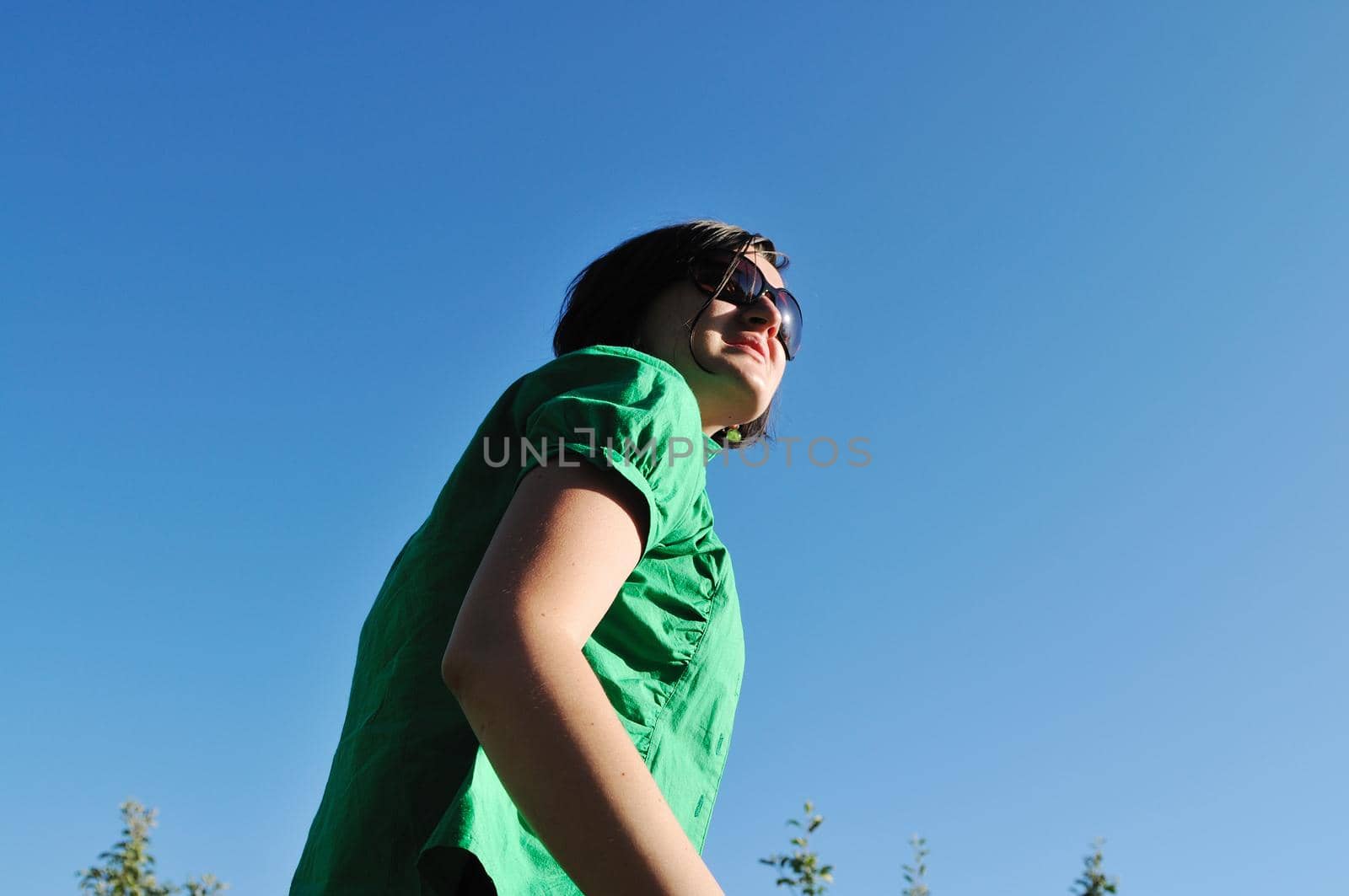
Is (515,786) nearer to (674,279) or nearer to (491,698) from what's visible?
(491,698)

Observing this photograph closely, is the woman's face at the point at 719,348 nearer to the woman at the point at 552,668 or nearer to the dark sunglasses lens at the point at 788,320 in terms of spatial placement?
the dark sunglasses lens at the point at 788,320

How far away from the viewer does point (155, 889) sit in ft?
43.6

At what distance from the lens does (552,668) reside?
3.37ft

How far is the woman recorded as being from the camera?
99 cm

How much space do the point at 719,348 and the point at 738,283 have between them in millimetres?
229

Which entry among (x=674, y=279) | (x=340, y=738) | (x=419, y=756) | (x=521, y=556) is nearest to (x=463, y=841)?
(x=419, y=756)

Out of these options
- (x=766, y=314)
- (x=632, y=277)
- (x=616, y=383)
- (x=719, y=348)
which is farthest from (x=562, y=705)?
(x=632, y=277)

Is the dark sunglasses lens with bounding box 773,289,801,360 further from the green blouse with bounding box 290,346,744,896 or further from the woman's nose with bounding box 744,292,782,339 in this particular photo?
the green blouse with bounding box 290,346,744,896

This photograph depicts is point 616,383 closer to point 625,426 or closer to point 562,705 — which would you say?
point 625,426

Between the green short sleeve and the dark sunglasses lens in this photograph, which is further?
the dark sunglasses lens

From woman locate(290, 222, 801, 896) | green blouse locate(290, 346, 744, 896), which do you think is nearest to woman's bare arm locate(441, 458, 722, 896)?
woman locate(290, 222, 801, 896)

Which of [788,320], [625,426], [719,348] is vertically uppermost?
→ [788,320]

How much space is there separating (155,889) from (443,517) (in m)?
14.0

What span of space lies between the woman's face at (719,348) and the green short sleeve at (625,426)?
0.62 metres
